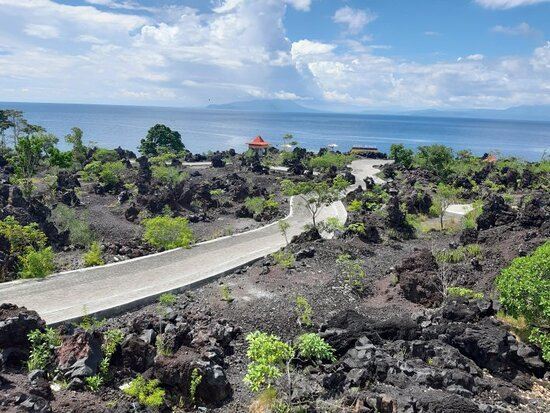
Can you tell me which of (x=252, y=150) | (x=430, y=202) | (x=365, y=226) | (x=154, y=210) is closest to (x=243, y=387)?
(x=365, y=226)

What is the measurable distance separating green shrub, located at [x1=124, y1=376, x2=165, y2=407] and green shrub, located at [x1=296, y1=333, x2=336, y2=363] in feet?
11.4

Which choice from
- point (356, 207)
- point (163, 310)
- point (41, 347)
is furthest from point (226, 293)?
point (356, 207)

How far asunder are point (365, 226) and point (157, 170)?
23.6 meters

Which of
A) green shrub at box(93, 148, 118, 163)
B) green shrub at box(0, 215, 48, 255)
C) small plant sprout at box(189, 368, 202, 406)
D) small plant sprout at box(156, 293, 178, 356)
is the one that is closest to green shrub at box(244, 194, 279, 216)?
green shrub at box(0, 215, 48, 255)

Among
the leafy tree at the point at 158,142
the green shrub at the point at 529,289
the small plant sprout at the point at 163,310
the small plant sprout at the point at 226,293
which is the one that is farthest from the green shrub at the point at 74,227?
the leafy tree at the point at 158,142

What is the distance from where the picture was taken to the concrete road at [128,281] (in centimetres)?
1557

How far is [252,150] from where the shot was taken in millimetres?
69562

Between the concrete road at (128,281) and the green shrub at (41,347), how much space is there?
8.33 feet

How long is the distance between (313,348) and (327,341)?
128cm

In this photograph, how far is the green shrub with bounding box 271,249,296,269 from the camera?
2002cm

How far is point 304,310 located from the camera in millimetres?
15773

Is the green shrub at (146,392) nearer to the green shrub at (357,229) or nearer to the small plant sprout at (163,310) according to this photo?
the small plant sprout at (163,310)

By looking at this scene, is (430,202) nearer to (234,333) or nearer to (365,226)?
(365,226)

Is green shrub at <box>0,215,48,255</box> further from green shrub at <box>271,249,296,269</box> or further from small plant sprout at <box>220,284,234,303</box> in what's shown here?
green shrub at <box>271,249,296,269</box>
